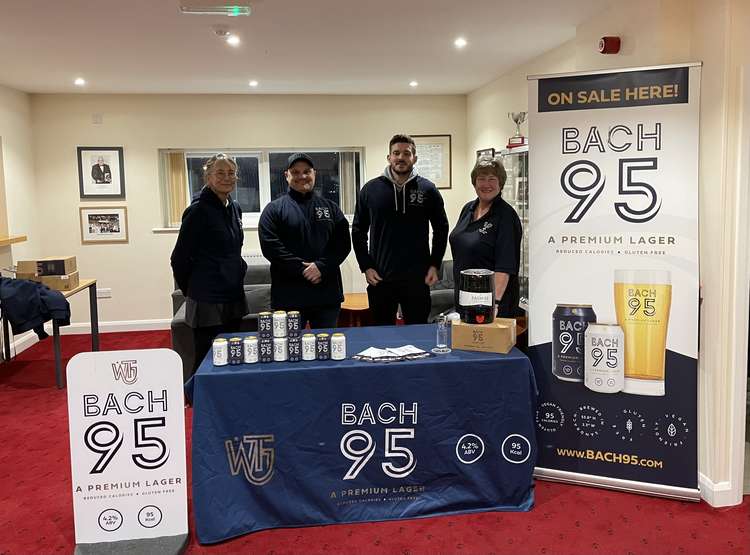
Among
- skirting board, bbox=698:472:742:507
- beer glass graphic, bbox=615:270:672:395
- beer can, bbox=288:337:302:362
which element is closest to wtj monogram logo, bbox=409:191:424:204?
beer glass graphic, bbox=615:270:672:395

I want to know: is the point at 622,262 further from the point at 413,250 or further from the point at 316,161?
the point at 316,161

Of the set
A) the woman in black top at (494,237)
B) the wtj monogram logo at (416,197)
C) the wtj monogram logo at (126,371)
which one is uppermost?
the wtj monogram logo at (416,197)

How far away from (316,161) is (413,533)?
4955 mm

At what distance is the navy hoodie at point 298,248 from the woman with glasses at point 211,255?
0.64ft

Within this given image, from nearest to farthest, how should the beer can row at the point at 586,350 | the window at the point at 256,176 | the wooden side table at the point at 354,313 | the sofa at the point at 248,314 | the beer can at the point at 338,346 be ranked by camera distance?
the beer can at the point at 338,346, the beer can row at the point at 586,350, the sofa at the point at 248,314, the wooden side table at the point at 354,313, the window at the point at 256,176

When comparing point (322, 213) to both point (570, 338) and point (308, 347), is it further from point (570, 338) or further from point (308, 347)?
point (570, 338)

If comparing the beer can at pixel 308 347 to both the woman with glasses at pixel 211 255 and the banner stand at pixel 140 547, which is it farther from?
the woman with glasses at pixel 211 255

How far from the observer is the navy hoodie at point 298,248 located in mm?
3363

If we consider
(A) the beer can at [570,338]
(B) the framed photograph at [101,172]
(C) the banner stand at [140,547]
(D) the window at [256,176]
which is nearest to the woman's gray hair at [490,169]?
(A) the beer can at [570,338]

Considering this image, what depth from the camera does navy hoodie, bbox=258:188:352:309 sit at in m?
3.36

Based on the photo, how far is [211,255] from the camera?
3234 millimetres

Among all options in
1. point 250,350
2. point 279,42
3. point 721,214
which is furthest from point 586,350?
point 279,42

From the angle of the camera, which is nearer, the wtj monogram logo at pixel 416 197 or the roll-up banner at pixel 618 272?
the roll-up banner at pixel 618 272

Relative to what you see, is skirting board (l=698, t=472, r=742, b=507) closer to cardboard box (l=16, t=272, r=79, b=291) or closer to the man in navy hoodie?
the man in navy hoodie
